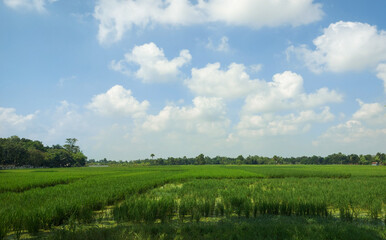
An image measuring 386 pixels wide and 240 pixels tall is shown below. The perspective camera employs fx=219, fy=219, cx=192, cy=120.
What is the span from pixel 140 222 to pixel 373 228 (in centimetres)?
738

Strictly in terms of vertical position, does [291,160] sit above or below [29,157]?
below

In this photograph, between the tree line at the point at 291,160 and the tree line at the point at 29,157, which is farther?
the tree line at the point at 291,160

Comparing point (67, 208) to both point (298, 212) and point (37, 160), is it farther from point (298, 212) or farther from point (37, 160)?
point (37, 160)

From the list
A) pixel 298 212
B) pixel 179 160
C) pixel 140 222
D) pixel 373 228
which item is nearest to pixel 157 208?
pixel 140 222

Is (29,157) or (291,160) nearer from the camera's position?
(29,157)

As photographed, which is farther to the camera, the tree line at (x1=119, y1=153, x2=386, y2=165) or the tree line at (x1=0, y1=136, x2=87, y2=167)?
the tree line at (x1=119, y1=153, x2=386, y2=165)

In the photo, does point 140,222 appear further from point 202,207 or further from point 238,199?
point 238,199

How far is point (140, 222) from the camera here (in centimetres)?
766

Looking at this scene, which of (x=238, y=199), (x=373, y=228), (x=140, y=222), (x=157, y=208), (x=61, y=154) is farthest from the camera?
(x=61, y=154)

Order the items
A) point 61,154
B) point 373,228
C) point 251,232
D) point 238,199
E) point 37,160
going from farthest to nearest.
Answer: point 61,154, point 37,160, point 238,199, point 373,228, point 251,232

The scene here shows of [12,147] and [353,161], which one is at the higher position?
[12,147]

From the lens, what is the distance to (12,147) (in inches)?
2697

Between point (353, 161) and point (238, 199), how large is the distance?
154 meters

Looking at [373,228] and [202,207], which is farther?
[202,207]
